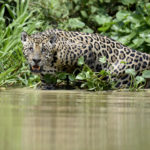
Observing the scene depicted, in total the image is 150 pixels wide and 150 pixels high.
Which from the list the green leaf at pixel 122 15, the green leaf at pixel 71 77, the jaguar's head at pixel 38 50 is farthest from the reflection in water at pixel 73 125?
the green leaf at pixel 122 15

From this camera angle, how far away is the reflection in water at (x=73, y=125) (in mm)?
2836

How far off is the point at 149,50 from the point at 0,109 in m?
5.49

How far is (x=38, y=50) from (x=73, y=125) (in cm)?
418

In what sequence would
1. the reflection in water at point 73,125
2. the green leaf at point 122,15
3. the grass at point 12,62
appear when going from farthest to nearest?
A: the green leaf at point 122,15 < the grass at point 12,62 < the reflection in water at point 73,125

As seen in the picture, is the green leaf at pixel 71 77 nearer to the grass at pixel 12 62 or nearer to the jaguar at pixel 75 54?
the jaguar at pixel 75 54

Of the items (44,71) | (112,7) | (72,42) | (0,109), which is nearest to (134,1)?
(112,7)

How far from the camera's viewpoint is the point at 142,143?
2.90 metres

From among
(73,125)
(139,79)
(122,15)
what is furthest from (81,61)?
(73,125)

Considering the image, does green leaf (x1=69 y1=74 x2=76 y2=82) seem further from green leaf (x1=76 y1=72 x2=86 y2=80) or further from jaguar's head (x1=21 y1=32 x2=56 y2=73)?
jaguar's head (x1=21 y1=32 x2=56 y2=73)

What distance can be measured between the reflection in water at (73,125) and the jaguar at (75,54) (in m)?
2.45

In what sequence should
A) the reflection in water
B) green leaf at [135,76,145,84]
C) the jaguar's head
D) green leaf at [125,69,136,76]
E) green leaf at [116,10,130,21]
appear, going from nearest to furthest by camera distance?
1. the reflection in water
2. the jaguar's head
3. green leaf at [135,76,145,84]
4. green leaf at [125,69,136,76]
5. green leaf at [116,10,130,21]

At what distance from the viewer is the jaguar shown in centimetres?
774

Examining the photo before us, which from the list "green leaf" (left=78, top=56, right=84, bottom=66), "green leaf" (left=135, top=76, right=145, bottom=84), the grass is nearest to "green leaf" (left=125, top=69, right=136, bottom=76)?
"green leaf" (left=135, top=76, right=145, bottom=84)

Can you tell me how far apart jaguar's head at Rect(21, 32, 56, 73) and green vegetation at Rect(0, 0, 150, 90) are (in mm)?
350
